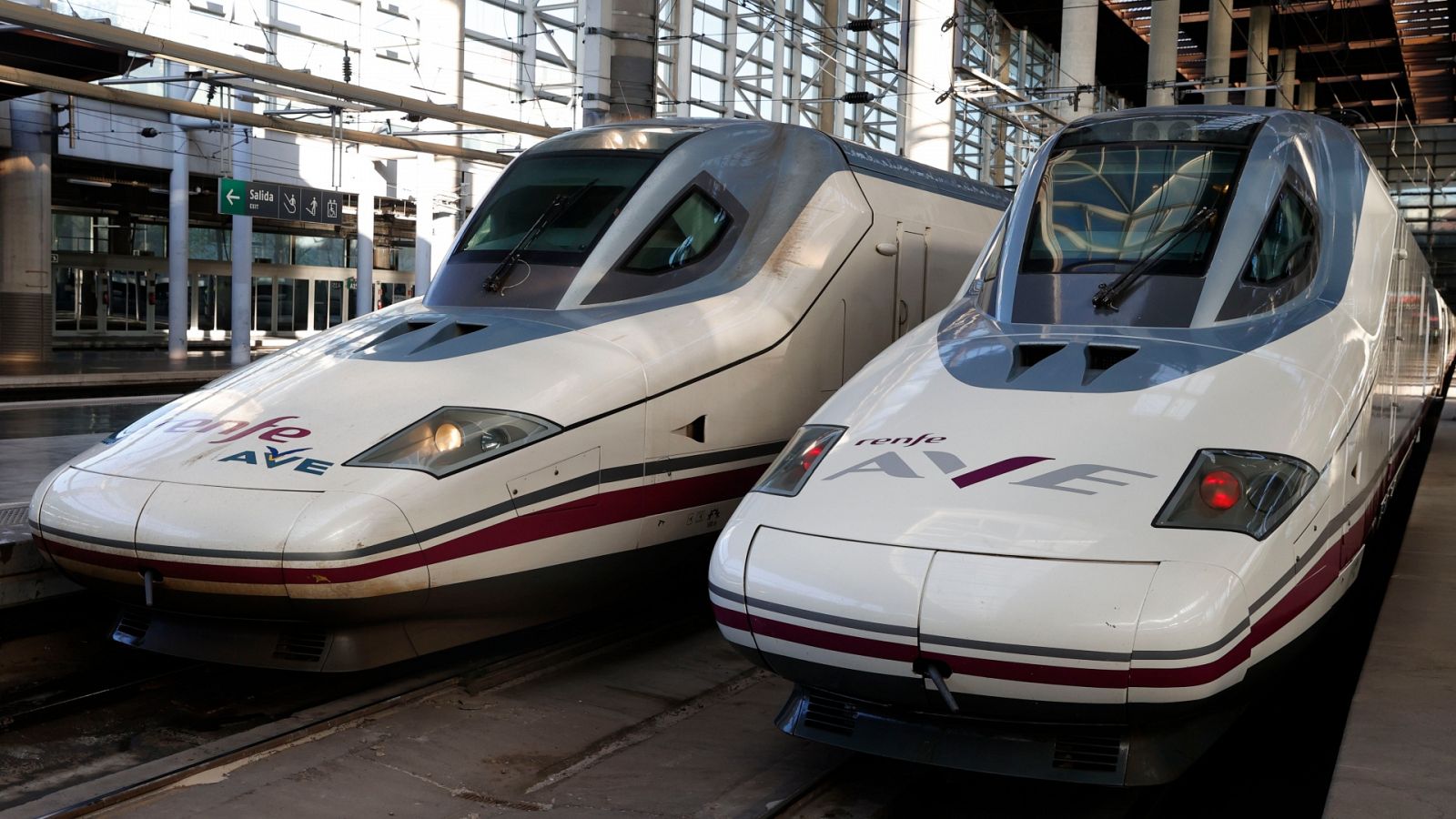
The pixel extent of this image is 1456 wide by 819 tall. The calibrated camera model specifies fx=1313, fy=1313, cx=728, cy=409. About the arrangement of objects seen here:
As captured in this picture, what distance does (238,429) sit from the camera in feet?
17.6

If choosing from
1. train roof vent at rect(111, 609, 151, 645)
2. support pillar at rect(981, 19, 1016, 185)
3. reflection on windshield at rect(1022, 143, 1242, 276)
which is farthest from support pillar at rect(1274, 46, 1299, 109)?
train roof vent at rect(111, 609, 151, 645)

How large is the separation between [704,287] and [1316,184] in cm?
283

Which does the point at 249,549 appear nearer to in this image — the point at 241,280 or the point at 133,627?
the point at 133,627

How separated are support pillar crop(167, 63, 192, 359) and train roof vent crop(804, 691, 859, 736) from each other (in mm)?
23936

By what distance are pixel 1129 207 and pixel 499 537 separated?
2999 millimetres

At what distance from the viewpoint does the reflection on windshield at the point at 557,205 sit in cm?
671

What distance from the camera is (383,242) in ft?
124

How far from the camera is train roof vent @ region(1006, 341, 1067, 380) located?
4824 millimetres

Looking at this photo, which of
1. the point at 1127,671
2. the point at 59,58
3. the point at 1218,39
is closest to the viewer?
the point at 1127,671

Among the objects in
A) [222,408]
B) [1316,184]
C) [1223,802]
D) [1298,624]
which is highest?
[1316,184]

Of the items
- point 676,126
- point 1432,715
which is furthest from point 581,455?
point 1432,715

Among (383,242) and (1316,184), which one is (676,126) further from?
(383,242)

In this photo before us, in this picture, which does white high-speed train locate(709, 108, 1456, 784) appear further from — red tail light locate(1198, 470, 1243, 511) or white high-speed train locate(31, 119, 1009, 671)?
white high-speed train locate(31, 119, 1009, 671)

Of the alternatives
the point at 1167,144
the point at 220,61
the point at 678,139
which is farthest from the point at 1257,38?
the point at 1167,144
